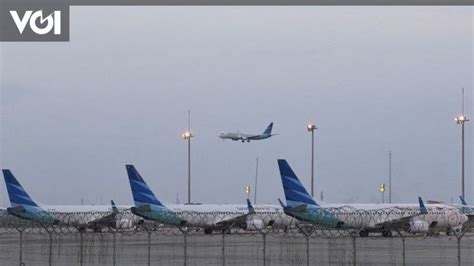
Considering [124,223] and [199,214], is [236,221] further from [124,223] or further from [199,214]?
[124,223]

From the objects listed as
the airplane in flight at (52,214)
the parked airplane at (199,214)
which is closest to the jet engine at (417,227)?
the parked airplane at (199,214)

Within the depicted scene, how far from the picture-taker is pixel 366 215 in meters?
71.8

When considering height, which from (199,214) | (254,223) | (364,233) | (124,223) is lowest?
(364,233)

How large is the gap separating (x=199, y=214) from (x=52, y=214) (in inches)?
428

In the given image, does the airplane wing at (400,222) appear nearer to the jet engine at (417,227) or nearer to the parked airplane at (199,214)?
the jet engine at (417,227)

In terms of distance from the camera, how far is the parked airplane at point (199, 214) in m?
77.6

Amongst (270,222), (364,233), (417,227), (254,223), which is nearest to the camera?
(417,227)

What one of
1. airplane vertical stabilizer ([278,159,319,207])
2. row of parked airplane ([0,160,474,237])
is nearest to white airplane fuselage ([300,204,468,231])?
row of parked airplane ([0,160,474,237])

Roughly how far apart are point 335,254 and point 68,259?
1108 centimetres

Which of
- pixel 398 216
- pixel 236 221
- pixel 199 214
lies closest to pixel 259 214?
pixel 236 221

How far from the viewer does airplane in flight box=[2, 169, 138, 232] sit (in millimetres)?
78562

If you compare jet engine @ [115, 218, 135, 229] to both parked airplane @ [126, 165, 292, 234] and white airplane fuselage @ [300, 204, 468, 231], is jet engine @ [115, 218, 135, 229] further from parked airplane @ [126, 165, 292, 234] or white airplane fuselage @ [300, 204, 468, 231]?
white airplane fuselage @ [300, 204, 468, 231]

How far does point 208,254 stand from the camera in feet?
149

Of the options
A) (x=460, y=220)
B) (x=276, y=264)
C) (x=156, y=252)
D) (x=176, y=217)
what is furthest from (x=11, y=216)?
(x=276, y=264)
